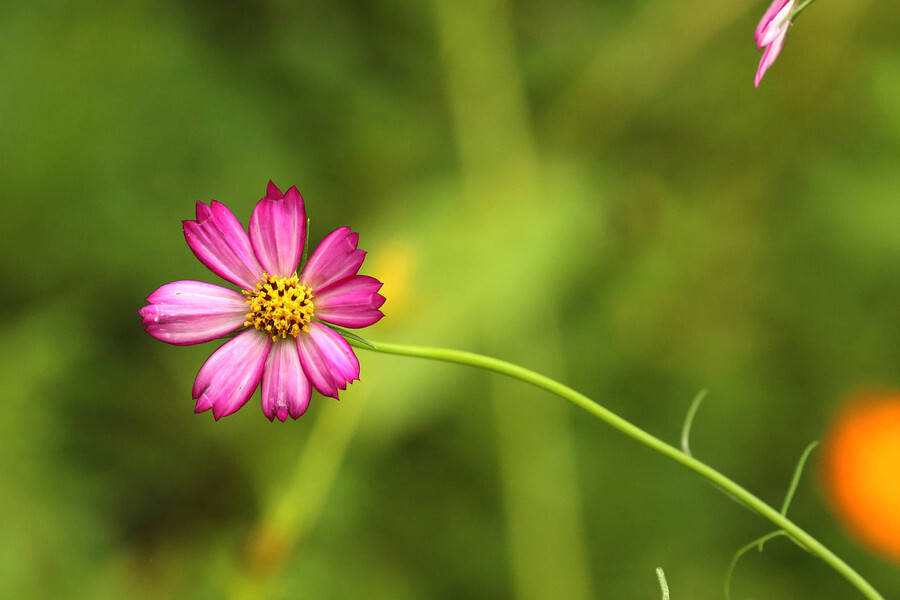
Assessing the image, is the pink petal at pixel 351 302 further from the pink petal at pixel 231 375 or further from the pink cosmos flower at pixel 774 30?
the pink cosmos flower at pixel 774 30

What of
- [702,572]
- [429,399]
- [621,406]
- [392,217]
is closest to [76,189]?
[392,217]

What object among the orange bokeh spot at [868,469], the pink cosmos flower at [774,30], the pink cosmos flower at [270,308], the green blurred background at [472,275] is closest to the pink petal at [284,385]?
the pink cosmos flower at [270,308]

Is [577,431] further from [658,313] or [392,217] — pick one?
[392,217]

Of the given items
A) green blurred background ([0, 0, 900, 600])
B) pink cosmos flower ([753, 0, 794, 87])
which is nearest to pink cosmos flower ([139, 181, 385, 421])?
pink cosmos flower ([753, 0, 794, 87])

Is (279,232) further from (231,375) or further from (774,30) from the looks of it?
(774,30)

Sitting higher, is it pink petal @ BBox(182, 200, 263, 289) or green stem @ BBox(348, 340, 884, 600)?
pink petal @ BBox(182, 200, 263, 289)

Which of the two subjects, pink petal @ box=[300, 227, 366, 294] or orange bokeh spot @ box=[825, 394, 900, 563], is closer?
pink petal @ box=[300, 227, 366, 294]

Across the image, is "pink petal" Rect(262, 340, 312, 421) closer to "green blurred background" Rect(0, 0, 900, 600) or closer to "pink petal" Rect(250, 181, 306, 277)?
"pink petal" Rect(250, 181, 306, 277)
